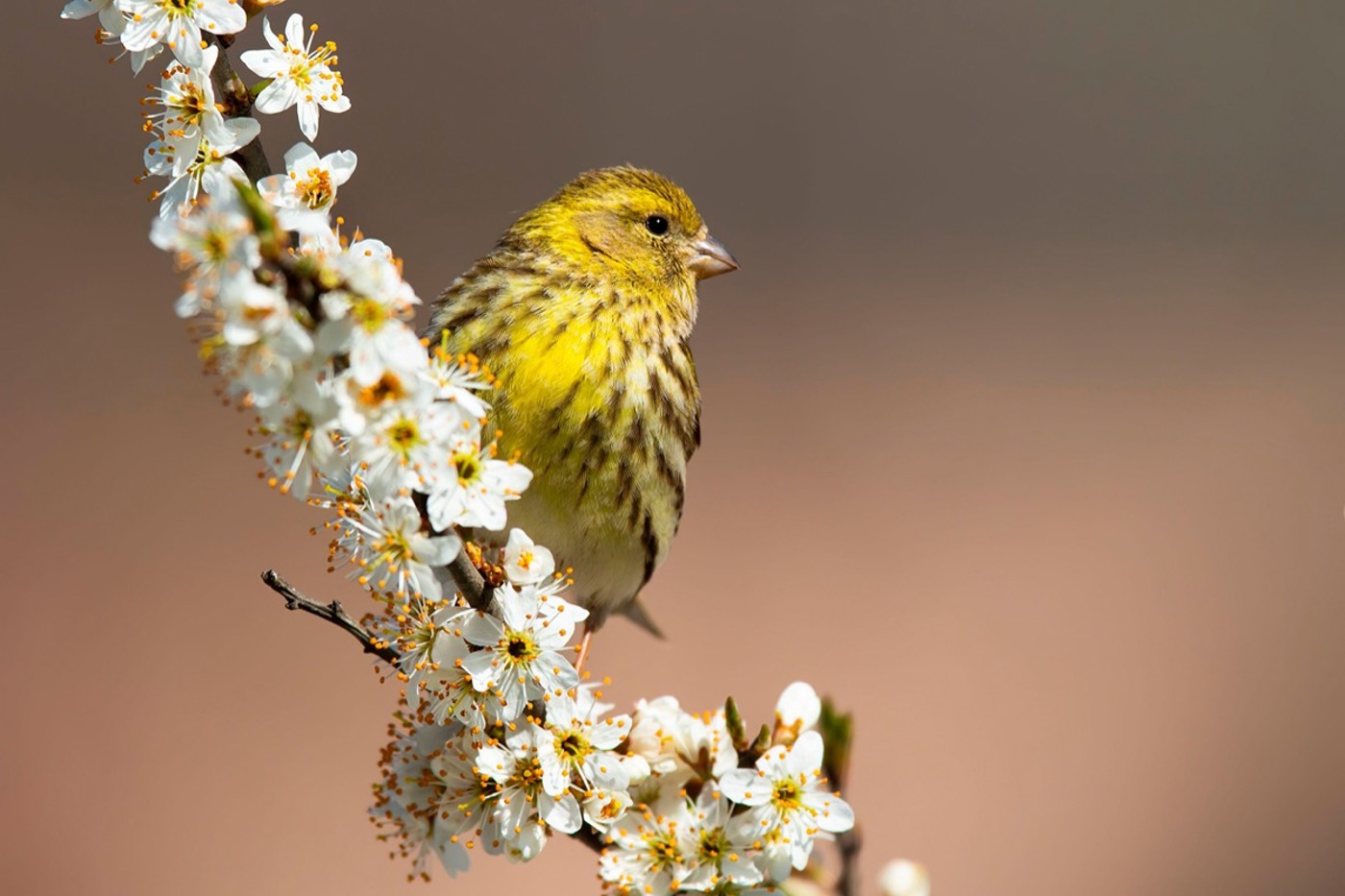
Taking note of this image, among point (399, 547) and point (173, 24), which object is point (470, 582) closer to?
point (399, 547)

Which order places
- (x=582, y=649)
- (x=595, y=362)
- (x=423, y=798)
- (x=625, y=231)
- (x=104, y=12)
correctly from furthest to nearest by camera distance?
(x=625, y=231)
(x=582, y=649)
(x=595, y=362)
(x=423, y=798)
(x=104, y=12)

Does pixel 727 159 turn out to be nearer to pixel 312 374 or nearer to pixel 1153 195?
pixel 1153 195

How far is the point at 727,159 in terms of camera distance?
15.5 feet

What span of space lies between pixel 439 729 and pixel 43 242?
308cm

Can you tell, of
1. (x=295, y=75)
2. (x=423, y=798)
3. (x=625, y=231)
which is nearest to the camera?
(x=295, y=75)

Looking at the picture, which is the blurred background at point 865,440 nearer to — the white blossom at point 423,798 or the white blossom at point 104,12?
the white blossom at point 423,798

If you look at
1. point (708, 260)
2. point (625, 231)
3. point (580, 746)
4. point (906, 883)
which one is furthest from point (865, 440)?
point (580, 746)

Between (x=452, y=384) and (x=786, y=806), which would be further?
(x=786, y=806)

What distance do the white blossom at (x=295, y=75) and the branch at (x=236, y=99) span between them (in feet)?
0.12

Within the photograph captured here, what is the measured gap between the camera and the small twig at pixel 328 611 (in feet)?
4.39

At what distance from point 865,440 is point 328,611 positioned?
11.1ft

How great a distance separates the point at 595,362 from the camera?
198cm

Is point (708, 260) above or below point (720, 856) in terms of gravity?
above

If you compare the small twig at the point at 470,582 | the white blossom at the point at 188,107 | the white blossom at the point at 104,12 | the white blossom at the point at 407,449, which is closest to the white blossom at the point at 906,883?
the small twig at the point at 470,582
